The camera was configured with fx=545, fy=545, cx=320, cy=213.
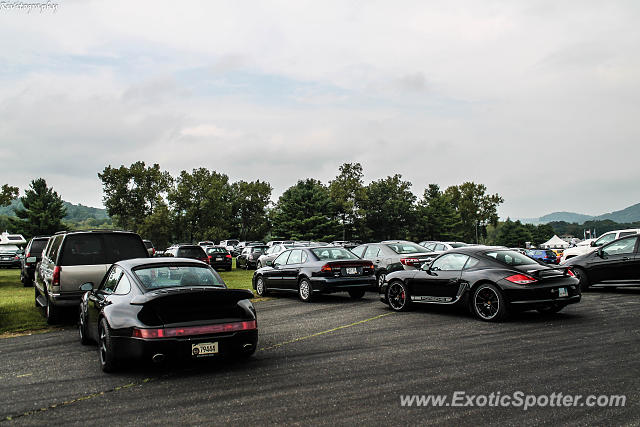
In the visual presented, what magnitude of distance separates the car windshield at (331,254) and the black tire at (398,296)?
9.02 feet

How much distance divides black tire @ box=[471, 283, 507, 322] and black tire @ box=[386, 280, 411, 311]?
172 centimetres

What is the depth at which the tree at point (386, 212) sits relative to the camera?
322 feet

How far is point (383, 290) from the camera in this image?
12.5 m

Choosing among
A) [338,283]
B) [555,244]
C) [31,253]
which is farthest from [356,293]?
[555,244]

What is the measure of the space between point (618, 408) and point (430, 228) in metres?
99.8

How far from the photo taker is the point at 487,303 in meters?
10.4

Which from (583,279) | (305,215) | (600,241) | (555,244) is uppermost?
(305,215)

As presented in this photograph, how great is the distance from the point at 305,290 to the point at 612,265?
8.50 meters

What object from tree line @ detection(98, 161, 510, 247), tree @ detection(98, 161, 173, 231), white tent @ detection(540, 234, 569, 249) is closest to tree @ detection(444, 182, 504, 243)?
tree line @ detection(98, 161, 510, 247)

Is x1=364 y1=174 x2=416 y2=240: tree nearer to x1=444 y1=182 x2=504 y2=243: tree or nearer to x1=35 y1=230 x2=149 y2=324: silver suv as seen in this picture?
x1=444 y1=182 x2=504 y2=243: tree

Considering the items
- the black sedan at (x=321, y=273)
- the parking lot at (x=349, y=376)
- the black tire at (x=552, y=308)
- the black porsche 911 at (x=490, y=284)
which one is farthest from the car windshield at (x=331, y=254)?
the black tire at (x=552, y=308)

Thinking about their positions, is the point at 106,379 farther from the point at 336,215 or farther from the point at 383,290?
the point at 336,215

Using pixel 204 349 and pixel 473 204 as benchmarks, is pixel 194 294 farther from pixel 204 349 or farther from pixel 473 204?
pixel 473 204

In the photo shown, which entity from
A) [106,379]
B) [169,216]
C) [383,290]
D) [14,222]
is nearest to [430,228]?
[169,216]
